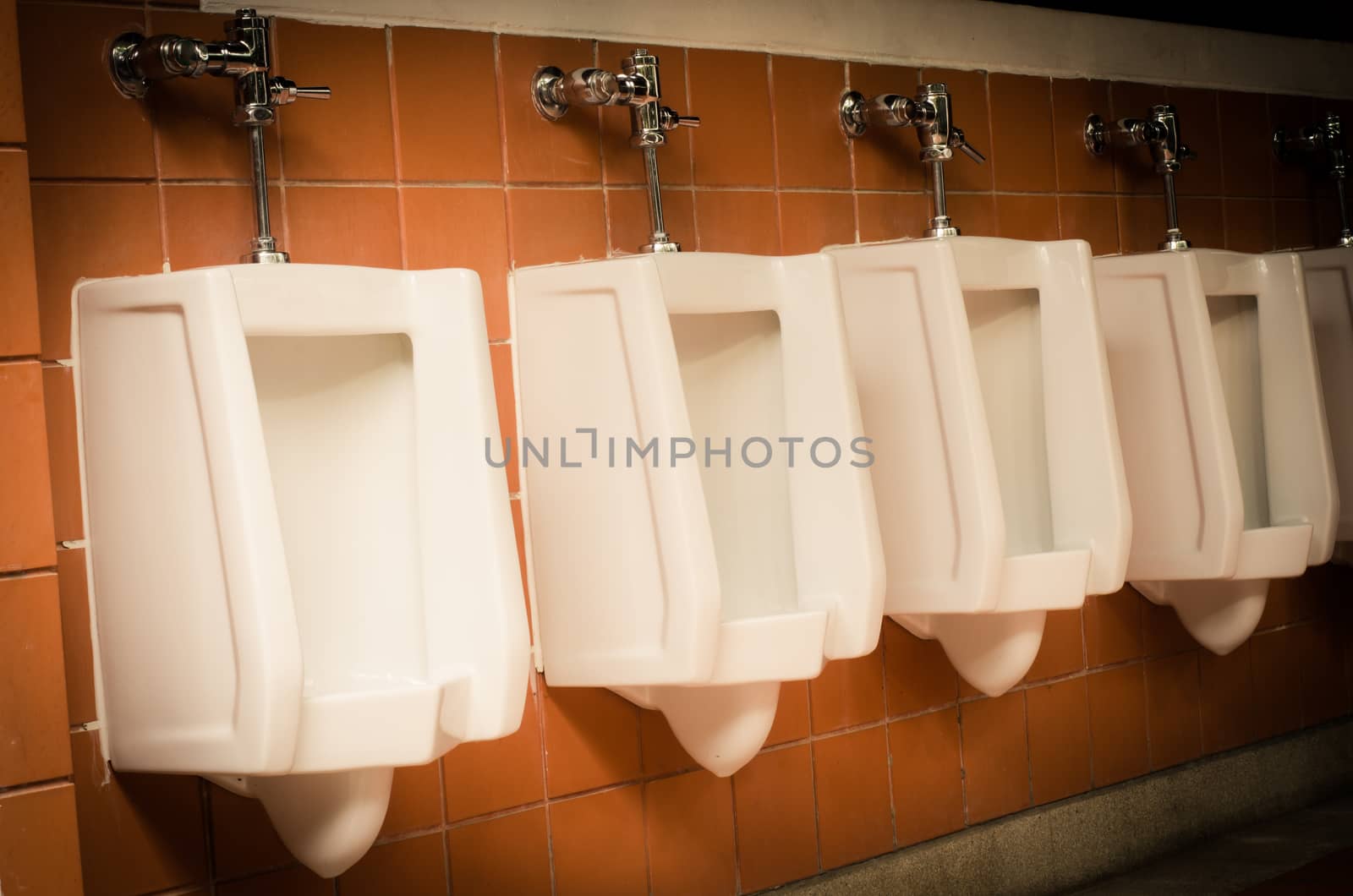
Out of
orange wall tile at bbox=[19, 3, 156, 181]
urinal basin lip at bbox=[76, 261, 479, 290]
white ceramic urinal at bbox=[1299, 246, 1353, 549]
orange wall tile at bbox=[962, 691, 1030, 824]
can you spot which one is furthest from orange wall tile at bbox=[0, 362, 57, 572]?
white ceramic urinal at bbox=[1299, 246, 1353, 549]

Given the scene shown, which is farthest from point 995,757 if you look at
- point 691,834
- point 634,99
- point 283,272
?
point 283,272

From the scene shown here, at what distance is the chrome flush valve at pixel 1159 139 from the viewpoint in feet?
7.67

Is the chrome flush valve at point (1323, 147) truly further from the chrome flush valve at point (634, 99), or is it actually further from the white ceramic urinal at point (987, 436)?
the chrome flush valve at point (634, 99)

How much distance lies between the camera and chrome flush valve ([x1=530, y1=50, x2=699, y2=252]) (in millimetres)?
1720

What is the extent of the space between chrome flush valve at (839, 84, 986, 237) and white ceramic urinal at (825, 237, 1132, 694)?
183 millimetres

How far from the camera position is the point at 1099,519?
1896mm

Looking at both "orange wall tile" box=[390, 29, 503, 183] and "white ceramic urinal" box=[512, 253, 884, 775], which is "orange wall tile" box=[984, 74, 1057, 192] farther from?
"orange wall tile" box=[390, 29, 503, 183]

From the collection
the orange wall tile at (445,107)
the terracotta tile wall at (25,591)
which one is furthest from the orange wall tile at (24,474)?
the orange wall tile at (445,107)

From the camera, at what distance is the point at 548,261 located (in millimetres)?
1783

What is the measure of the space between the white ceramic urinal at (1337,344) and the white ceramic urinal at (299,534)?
5.66 feet

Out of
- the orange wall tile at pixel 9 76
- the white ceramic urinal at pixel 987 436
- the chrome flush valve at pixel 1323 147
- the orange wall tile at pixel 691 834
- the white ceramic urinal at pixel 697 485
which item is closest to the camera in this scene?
the orange wall tile at pixel 9 76

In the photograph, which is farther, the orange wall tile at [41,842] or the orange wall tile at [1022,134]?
the orange wall tile at [1022,134]

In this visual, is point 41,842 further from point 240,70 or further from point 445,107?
point 445,107

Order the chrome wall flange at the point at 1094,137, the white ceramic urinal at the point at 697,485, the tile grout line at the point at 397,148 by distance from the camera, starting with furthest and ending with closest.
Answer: the chrome wall flange at the point at 1094,137 < the tile grout line at the point at 397,148 < the white ceramic urinal at the point at 697,485
